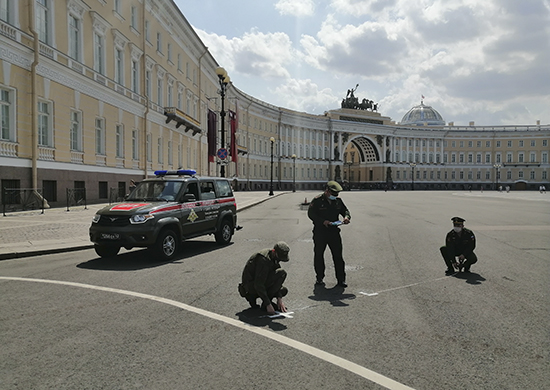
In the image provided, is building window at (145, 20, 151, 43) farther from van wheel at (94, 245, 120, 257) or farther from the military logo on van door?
van wheel at (94, 245, 120, 257)

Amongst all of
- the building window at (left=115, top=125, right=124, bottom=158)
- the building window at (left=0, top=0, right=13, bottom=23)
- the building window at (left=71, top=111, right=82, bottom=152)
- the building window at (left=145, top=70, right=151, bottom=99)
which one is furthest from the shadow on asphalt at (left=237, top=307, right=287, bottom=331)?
the building window at (left=145, top=70, right=151, bottom=99)

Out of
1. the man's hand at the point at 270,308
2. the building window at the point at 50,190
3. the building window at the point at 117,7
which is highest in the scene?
the building window at the point at 117,7

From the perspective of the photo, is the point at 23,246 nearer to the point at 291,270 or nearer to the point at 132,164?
the point at 291,270

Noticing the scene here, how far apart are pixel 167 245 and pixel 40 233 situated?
222 inches

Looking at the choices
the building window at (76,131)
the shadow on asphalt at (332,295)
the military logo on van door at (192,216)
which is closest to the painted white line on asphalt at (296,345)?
the shadow on asphalt at (332,295)

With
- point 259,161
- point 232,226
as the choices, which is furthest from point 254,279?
point 259,161

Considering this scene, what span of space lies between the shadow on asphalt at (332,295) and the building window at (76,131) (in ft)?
70.9

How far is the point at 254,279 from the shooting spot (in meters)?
6.05

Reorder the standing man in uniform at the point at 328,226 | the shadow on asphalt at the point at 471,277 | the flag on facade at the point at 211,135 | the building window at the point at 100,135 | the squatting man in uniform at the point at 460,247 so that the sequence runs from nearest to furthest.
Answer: the standing man in uniform at the point at 328,226 < the shadow on asphalt at the point at 471,277 < the squatting man in uniform at the point at 460,247 < the building window at the point at 100,135 < the flag on facade at the point at 211,135

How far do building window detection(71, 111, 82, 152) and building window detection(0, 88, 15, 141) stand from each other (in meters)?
5.18

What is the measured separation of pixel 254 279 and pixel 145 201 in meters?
5.63

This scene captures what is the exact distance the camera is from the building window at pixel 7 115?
19391 millimetres

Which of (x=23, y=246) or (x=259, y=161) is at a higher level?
(x=259, y=161)

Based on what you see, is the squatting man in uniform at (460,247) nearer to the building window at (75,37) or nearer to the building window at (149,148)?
the building window at (75,37)
